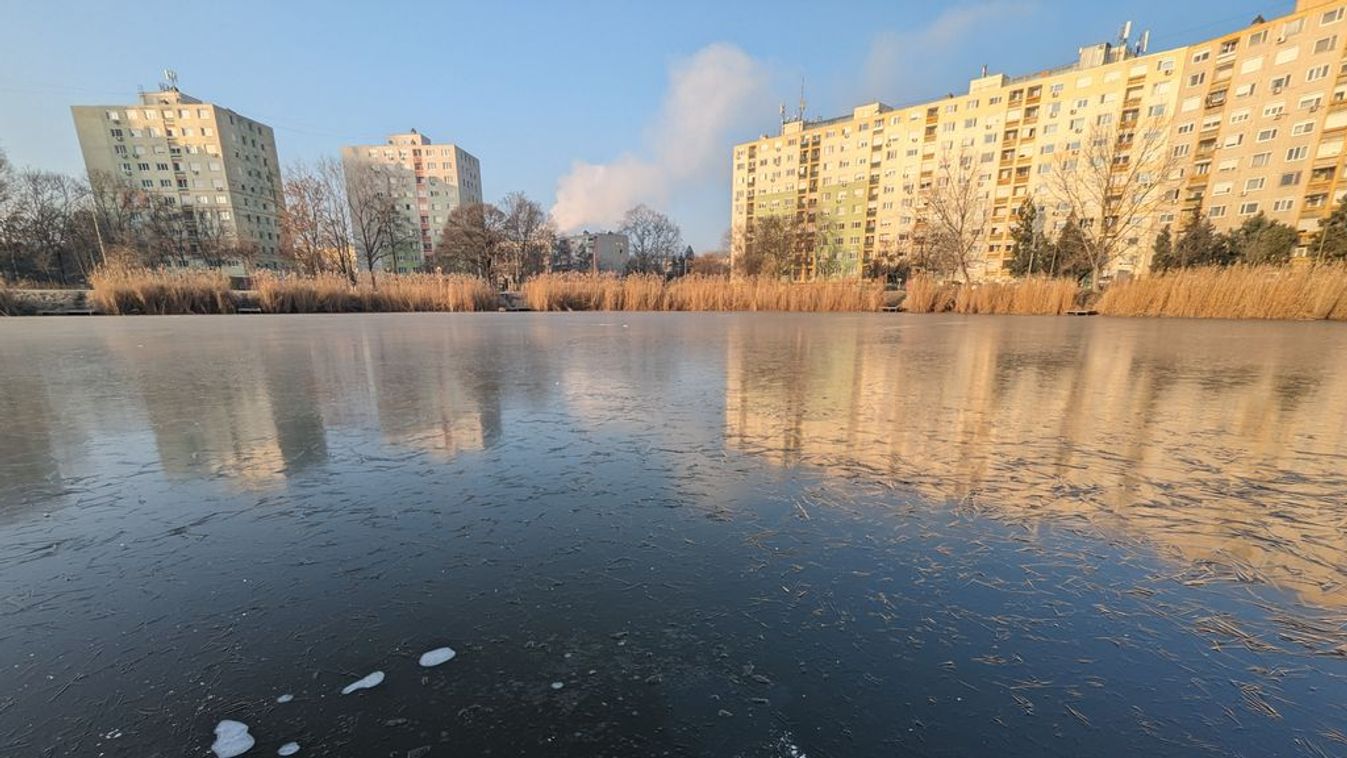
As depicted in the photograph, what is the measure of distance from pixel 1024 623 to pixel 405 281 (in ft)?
66.0

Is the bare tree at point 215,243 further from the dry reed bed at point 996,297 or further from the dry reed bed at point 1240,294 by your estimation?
the dry reed bed at point 1240,294

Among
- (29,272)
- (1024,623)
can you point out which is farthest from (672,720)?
(29,272)

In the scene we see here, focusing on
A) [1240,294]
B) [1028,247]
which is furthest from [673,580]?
[1028,247]

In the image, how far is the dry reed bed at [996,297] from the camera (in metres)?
15.1

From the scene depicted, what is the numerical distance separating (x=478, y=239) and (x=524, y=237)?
344 inches

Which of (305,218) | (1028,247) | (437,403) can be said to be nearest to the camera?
(437,403)

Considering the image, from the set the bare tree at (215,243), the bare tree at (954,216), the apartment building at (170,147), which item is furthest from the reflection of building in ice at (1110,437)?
the apartment building at (170,147)

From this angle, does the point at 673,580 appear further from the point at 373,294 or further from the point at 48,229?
the point at 48,229

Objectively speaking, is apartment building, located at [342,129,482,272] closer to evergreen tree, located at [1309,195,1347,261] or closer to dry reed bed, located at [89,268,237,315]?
dry reed bed, located at [89,268,237,315]

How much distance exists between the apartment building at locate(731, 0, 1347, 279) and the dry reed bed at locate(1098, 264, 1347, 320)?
1246 cm

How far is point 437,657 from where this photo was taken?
1.10 metres

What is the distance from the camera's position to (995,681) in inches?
40.0

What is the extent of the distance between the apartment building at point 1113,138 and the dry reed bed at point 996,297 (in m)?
12.2

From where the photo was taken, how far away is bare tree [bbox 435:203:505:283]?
134ft
